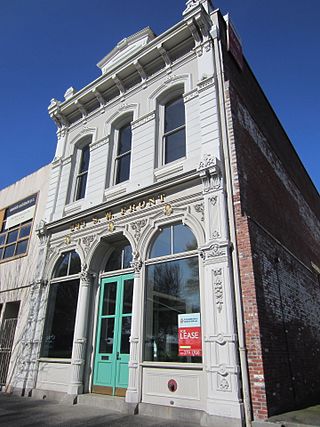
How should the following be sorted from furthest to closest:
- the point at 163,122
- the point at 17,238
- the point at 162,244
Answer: the point at 17,238 → the point at 163,122 → the point at 162,244

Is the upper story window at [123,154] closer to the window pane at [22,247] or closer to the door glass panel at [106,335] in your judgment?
the door glass panel at [106,335]

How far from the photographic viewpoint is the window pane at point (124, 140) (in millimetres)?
11580

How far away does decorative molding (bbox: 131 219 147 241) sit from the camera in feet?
29.7

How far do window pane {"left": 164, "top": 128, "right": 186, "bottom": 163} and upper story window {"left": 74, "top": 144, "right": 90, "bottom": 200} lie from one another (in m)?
3.98

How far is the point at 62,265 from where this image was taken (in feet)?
36.5

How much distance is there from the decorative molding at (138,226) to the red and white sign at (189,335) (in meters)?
2.67

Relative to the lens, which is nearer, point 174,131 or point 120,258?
point 120,258

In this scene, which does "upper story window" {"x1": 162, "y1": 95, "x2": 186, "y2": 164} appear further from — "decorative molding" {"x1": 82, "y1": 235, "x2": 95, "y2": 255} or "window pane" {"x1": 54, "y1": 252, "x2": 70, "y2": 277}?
"window pane" {"x1": 54, "y1": 252, "x2": 70, "y2": 277}

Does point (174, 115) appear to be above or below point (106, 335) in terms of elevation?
above

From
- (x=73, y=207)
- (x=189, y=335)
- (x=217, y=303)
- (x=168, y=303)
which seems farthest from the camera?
(x=73, y=207)

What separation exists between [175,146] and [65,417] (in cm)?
774

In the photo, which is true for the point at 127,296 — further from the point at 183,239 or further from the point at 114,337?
the point at 183,239

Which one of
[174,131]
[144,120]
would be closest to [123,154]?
[144,120]

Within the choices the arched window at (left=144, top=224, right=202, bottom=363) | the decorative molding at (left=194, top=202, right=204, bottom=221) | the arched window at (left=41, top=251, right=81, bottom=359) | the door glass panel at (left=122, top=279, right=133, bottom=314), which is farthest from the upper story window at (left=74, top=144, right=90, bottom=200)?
the decorative molding at (left=194, top=202, right=204, bottom=221)
